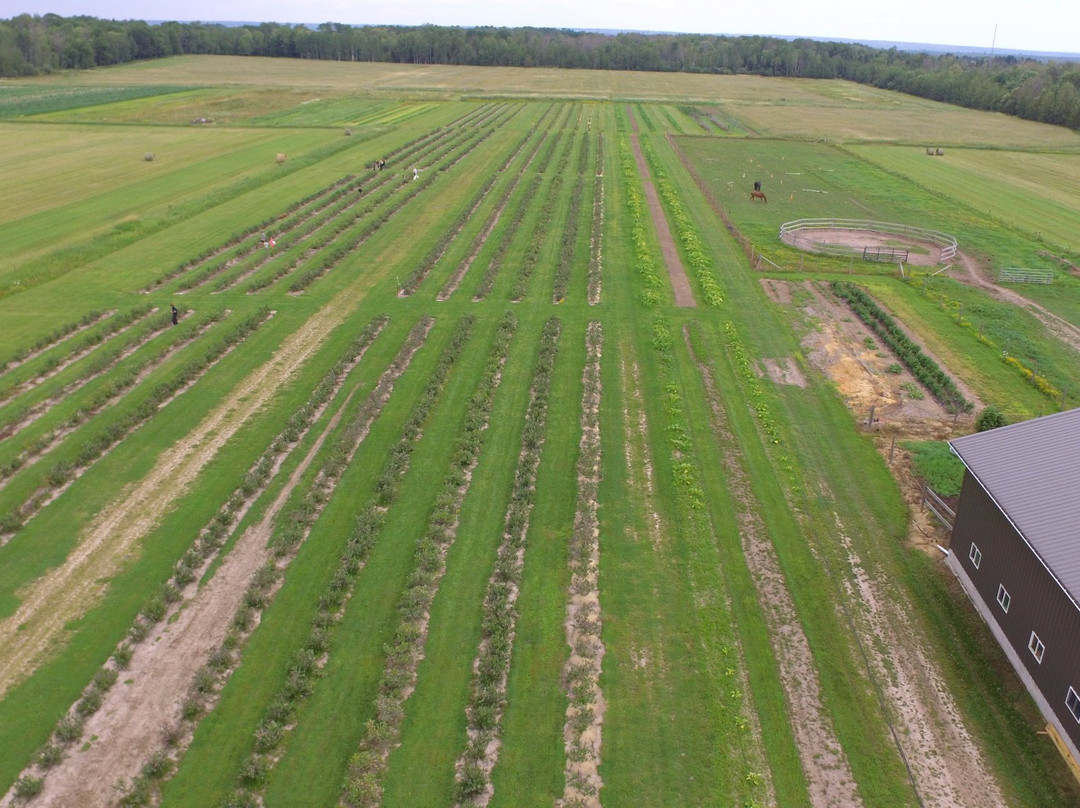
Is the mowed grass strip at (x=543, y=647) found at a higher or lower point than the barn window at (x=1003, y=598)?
lower

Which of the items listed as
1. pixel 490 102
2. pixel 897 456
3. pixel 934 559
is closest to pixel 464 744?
pixel 934 559

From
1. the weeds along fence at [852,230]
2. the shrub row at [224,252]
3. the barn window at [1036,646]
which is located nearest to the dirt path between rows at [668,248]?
the weeds along fence at [852,230]

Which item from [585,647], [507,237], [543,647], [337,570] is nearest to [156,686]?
[337,570]

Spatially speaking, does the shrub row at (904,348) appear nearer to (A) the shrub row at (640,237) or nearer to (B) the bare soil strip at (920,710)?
(A) the shrub row at (640,237)

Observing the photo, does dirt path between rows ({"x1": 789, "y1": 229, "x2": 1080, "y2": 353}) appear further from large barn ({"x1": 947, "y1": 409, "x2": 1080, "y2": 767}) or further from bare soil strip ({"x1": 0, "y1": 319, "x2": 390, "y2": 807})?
bare soil strip ({"x1": 0, "y1": 319, "x2": 390, "y2": 807})

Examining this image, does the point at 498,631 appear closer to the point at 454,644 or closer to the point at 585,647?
the point at 454,644

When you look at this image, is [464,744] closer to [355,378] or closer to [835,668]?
[835,668]
